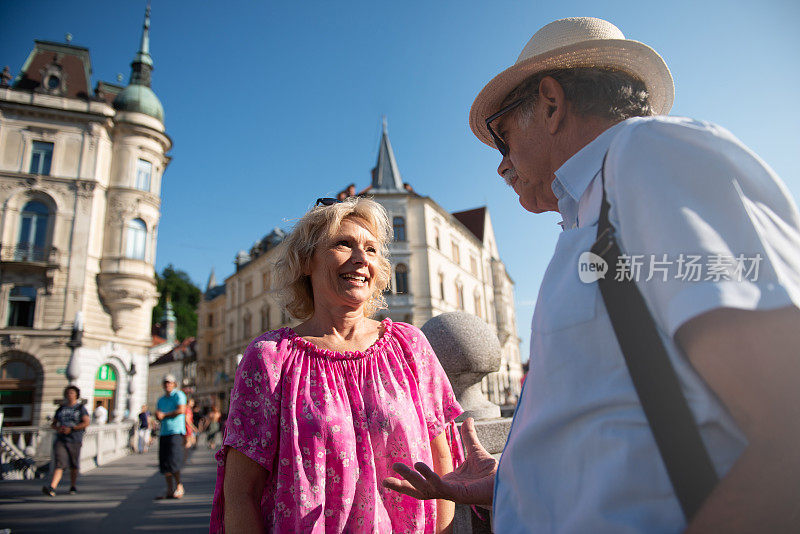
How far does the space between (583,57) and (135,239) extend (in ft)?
87.7

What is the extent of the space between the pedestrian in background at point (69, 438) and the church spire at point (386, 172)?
1053 inches

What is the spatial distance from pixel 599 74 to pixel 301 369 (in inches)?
63.1

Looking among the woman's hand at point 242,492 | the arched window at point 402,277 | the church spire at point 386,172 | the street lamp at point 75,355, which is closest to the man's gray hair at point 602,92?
the woman's hand at point 242,492

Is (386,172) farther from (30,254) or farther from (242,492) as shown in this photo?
(242,492)

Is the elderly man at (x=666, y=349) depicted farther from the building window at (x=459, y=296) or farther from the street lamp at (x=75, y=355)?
the building window at (x=459, y=296)

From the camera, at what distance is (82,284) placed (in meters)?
22.5

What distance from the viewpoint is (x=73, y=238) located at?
2275cm

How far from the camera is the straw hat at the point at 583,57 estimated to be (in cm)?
150

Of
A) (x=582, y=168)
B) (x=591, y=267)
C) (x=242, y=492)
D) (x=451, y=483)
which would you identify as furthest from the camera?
(x=242, y=492)

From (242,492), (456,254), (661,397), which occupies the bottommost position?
(242,492)

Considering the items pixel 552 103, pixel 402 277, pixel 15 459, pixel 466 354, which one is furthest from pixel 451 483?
pixel 402 277

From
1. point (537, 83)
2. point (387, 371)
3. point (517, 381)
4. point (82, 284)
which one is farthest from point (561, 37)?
point (517, 381)

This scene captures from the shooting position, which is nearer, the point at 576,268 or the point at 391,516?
the point at 576,268

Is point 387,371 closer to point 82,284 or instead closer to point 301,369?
point 301,369
